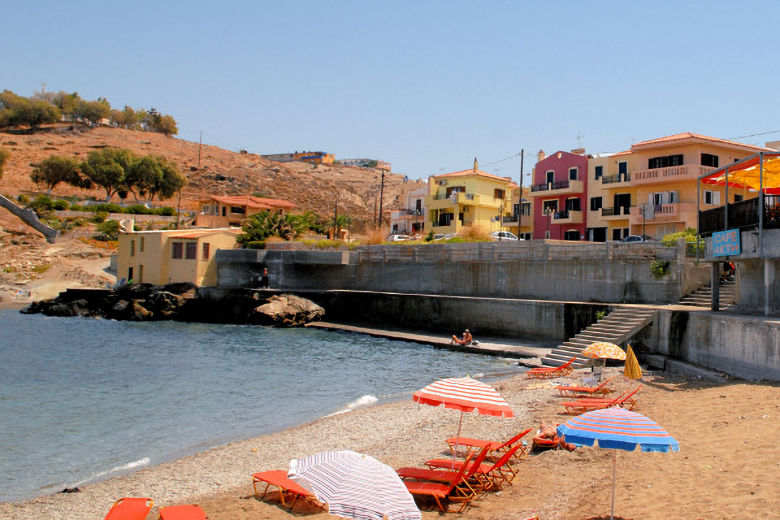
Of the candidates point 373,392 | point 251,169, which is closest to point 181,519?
point 373,392

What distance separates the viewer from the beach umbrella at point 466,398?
9.95 m

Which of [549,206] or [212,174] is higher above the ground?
[212,174]

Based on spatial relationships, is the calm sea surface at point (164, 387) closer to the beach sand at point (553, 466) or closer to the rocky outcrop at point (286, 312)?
the beach sand at point (553, 466)

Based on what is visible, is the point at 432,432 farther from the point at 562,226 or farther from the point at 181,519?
the point at 562,226

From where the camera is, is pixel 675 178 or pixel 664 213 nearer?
pixel 675 178

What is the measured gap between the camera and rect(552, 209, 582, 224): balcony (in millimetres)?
48938

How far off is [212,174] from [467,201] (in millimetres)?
64902

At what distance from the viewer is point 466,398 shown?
33.4 ft

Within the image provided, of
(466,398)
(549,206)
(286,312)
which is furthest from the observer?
(549,206)

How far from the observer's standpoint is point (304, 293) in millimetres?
41906

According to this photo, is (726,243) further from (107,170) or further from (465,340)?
(107,170)

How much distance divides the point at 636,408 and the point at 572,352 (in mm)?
8707

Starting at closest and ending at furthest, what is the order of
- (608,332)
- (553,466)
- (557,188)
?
(553,466)
(608,332)
(557,188)

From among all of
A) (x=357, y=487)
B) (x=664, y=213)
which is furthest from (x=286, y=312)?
(x=357, y=487)
